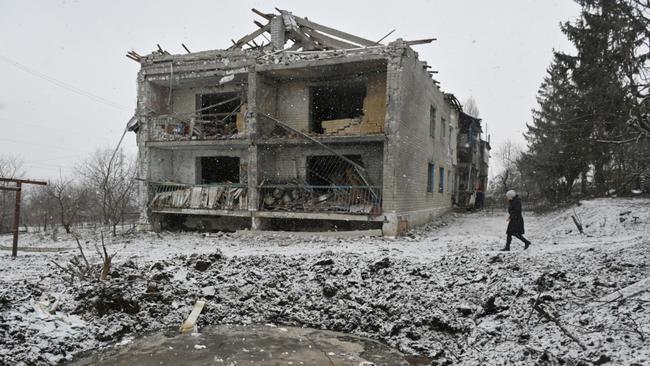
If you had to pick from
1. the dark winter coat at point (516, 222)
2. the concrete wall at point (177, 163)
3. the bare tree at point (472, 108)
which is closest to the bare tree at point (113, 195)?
the concrete wall at point (177, 163)

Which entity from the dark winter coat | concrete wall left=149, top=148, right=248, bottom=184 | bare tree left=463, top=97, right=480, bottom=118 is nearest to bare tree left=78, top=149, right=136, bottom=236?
concrete wall left=149, top=148, right=248, bottom=184

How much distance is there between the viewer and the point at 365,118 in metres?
14.2

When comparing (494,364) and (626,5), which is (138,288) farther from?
(626,5)

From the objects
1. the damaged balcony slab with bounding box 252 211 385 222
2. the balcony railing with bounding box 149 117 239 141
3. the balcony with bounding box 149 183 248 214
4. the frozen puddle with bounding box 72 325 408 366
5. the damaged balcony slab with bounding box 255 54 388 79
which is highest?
the damaged balcony slab with bounding box 255 54 388 79

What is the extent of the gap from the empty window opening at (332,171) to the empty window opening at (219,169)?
452cm

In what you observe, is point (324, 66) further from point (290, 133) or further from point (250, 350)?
point (250, 350)

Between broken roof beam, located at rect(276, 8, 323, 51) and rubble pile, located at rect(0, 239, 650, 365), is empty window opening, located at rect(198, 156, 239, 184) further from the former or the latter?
rubble pile, located at rect(0, 239, 650, 365)

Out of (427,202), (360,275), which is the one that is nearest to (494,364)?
(360,275)

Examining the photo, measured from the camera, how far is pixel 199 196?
1497cm

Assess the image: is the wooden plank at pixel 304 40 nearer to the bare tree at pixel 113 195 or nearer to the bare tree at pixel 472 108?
the bare tree at pixel 113 195

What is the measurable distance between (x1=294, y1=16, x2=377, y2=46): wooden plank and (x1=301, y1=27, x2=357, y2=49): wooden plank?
0.17m

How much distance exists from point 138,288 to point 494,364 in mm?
4927

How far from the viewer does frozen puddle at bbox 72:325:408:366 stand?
171 inches

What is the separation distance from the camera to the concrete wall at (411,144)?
41.2 ft
